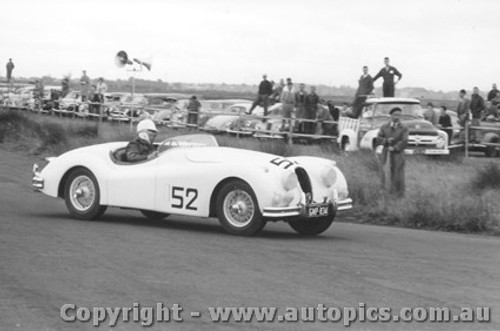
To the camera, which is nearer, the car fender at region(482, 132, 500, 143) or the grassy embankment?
the grassy embankment

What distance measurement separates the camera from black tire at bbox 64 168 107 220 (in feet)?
48.2

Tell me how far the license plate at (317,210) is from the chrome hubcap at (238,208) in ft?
2.32

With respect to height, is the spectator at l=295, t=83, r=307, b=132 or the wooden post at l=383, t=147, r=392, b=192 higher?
the spectator at l=295, t=83, r=307, b=132

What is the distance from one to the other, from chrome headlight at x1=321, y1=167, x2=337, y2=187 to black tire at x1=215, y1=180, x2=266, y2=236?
1.12 meters

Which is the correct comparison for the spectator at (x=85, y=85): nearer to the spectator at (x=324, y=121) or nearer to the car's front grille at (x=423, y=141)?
the spectator at (x=324, y=121)

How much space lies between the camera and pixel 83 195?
14.8 meters

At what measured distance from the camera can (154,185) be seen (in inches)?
559

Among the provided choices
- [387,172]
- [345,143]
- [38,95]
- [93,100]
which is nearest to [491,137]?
[345,143]

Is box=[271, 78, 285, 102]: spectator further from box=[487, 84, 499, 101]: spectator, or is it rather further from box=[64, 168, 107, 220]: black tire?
box=[64, 168, 107, 220]: black tire

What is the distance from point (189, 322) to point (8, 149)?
2529 cm

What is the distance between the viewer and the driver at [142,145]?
Answer: 14719 mm

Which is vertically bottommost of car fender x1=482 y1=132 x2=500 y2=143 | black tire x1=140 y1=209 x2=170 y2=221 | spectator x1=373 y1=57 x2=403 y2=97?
black tire x1=140 y1=209 x2=170 y2=221

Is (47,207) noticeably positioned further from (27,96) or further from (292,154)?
(27,96)

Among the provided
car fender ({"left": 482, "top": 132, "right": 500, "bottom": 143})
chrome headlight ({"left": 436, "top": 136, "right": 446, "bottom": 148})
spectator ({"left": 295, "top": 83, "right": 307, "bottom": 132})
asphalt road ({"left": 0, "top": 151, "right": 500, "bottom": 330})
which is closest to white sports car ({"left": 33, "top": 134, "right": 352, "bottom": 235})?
asphalt road ({"left": 0, "top": 151, "right": 500, "bottom": 330})
